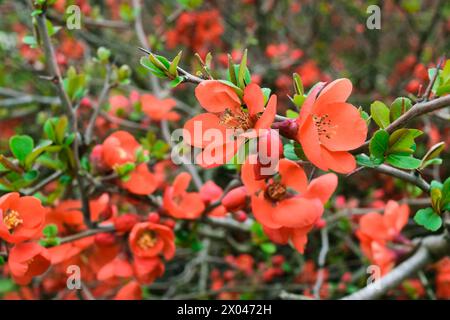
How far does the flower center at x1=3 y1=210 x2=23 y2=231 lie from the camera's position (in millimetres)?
916

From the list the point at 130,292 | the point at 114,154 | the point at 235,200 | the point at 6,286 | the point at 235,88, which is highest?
the point at 235,88

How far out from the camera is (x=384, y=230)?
126cm

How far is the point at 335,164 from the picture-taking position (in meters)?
0.78

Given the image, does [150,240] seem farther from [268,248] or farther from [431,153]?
[431,153]

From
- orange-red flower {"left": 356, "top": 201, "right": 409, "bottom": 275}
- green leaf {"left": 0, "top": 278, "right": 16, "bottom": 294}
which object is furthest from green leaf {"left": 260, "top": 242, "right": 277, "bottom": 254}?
green leaf {"left": 0, "top": 278, "right": 16, "bottom": 294}

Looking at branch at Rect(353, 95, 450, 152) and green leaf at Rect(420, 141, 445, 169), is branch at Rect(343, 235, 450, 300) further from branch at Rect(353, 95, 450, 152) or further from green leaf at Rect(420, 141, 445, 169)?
branch at Rect(353, 95, 450, 152)

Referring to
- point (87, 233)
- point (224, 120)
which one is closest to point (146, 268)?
point (87, 233)

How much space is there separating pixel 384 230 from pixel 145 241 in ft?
2.08

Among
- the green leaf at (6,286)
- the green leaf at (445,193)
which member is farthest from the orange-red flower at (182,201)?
the green leaf at (6,286)

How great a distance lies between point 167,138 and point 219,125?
0.90 m
